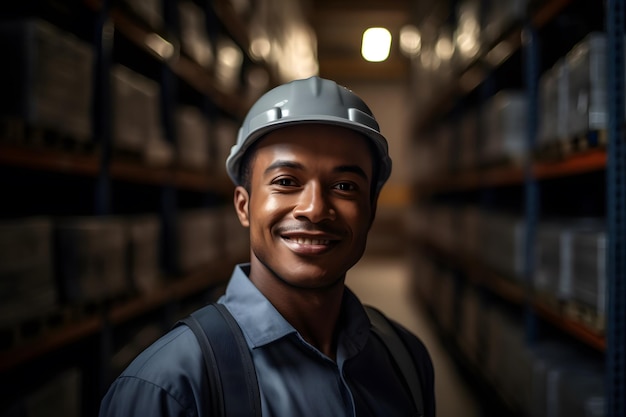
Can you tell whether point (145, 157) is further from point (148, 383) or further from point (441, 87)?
point (441, 87)

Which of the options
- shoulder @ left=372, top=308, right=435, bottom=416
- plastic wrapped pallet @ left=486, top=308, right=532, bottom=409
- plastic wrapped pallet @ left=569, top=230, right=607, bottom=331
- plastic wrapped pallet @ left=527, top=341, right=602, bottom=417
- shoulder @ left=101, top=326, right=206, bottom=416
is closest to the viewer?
shoulder @ left=101, top=326, right=206, bottom=416

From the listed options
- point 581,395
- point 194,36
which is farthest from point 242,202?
point 194,36

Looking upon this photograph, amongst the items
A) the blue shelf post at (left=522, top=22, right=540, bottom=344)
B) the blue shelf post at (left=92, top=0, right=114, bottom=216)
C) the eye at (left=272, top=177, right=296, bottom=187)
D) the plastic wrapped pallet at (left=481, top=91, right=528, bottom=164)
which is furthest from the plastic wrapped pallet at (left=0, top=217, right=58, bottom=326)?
the plastic wrapped pallet at (left=481, top=91, right=528, bottom=164)

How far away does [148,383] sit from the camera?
110cm

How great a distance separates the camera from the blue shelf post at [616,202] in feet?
7.93

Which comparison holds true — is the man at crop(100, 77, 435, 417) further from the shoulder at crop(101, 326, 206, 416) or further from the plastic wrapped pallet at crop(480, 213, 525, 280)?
the plastic wrapped pallet at crop(480, 213, 525, 280)

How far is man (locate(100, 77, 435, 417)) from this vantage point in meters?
1.22

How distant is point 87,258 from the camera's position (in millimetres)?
2822

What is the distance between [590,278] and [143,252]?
8.86 ft

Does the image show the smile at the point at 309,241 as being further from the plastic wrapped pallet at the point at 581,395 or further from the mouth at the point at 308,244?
the plastic wrapped pallet at the point at 581,395

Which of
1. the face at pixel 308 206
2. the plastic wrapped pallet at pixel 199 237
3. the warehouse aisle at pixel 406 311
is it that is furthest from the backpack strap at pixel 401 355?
the plastic wrapped pallet at pixel 199 237

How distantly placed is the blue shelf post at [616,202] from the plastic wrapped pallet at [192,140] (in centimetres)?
322

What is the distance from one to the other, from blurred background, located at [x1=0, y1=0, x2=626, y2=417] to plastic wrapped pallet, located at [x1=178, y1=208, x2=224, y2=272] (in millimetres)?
30

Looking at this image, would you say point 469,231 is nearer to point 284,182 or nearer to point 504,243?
point 504,243
